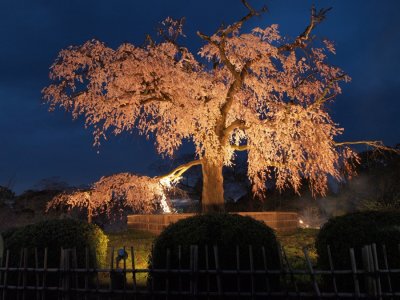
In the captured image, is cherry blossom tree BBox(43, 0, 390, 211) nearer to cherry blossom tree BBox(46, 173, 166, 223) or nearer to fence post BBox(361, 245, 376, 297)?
cherry blossom tree BBox(46, 173, 166, 223)

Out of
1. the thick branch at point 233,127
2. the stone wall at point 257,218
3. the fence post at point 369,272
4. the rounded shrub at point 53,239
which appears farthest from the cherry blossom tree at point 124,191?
the fence post at point 369,272

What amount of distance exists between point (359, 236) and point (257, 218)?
8.29 m

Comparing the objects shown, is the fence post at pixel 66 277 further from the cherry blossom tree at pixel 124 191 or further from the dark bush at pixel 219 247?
the cherry blossom tree at pixel 124 191

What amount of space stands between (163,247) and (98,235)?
2750 millimetres

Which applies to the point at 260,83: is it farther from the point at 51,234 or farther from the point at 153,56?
the point at 51,234

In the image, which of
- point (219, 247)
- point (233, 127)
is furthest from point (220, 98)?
point (219, 247)

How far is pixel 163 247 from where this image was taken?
22.4 feet

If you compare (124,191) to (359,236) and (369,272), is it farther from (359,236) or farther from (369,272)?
(369,272)

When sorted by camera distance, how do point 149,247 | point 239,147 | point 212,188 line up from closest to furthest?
point 149,247 < point 212,188 < point 239,147

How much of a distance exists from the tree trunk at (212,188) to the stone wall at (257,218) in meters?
0.71

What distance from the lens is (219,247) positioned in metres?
6.58

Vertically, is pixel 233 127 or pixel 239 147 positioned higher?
pixel 233 127

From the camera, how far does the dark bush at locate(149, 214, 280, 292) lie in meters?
6.54

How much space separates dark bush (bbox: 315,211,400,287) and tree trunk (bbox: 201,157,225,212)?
7829mm
